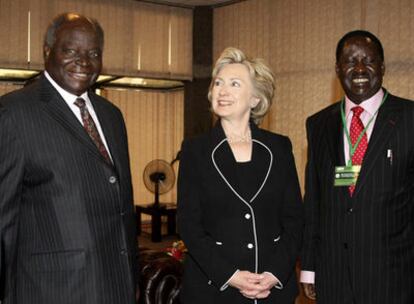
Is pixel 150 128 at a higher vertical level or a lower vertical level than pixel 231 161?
higher

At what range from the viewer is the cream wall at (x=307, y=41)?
22.1ft

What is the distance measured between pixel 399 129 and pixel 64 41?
1.59 meters

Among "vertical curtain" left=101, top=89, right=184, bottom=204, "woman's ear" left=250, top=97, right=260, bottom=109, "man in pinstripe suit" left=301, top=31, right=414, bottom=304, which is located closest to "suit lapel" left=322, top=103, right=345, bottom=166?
"man in pinstripe suit" left=301, top=31, right=414, bottom=304

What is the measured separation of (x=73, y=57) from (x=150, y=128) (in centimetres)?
873

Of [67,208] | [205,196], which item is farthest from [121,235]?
[205,196]

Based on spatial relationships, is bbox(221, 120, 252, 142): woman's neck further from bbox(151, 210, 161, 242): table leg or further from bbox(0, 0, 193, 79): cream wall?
bbox(151, 210, 161, 242): table leg

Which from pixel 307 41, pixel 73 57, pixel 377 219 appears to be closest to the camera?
pixel 73 57

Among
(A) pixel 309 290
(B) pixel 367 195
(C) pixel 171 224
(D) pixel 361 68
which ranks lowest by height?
(C) pixel 171 224

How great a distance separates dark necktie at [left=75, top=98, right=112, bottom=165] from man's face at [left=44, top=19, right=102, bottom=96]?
0.05m

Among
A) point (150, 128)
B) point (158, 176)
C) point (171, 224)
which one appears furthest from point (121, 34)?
point (171, 224)

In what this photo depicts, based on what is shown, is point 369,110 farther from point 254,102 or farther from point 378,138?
point 254,102

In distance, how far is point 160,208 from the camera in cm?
926

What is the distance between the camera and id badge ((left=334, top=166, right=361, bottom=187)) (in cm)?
269

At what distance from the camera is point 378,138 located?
266cm
